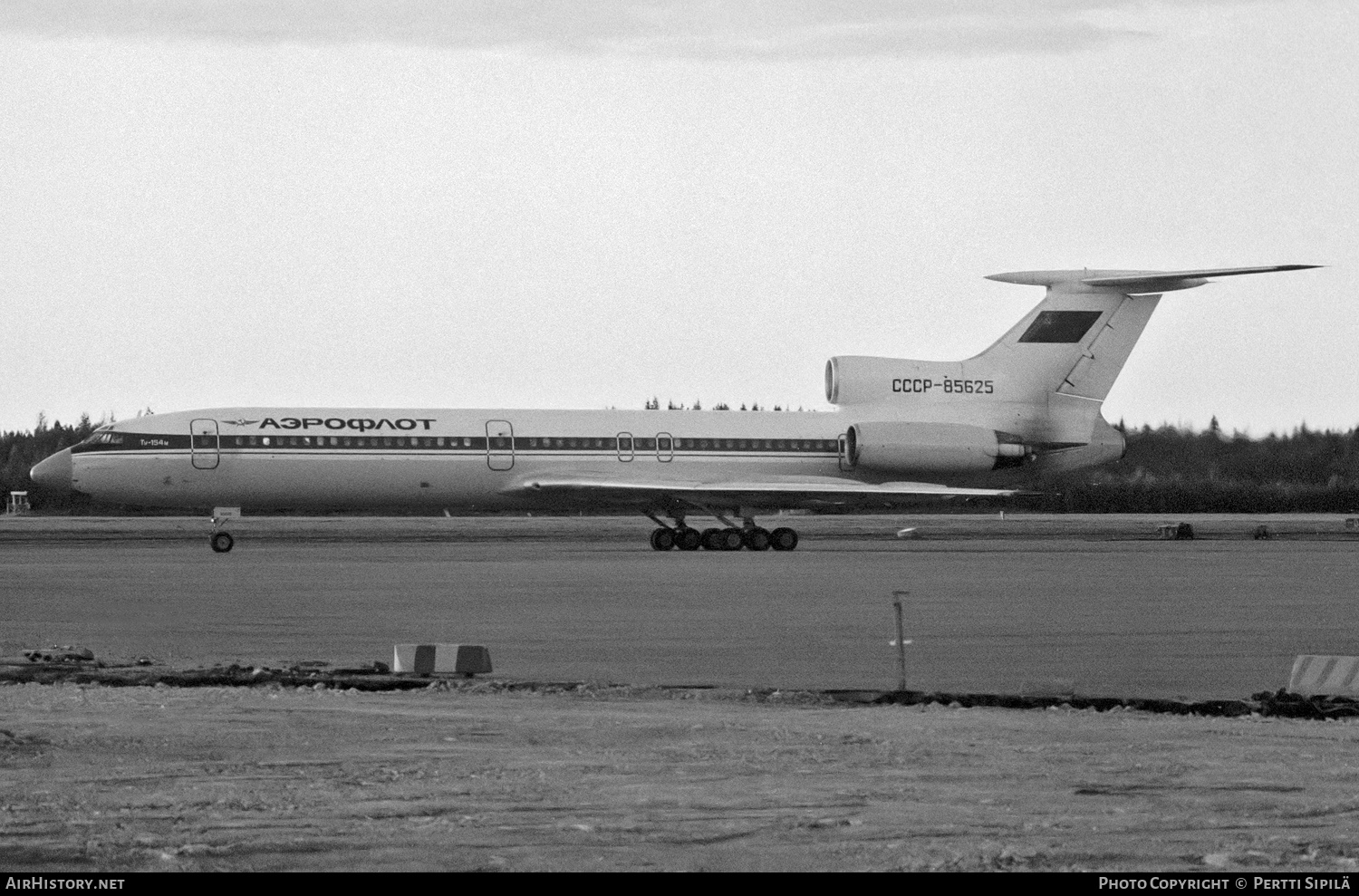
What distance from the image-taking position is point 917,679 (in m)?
14.8

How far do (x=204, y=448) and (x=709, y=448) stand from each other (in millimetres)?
11763

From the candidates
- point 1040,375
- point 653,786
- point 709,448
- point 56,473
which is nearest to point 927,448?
point 1040,375

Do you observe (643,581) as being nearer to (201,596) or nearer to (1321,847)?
(201,596)

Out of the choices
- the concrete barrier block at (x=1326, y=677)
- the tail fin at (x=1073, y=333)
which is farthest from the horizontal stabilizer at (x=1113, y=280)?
the concrete barrier block at (x=1326, y=677)

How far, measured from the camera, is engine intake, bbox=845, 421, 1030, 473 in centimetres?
4416

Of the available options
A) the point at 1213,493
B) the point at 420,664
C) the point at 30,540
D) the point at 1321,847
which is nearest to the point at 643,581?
the point at 420,664

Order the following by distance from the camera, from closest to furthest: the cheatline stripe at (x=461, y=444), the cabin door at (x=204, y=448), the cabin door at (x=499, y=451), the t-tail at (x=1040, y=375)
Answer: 1. the cabin door at (x=204, y=448)
2. the cheatline stripe at (x=461, y=444)
3. the cabin door at (x=499, y=451)
4. the t-tail at (x=1040, y=375)

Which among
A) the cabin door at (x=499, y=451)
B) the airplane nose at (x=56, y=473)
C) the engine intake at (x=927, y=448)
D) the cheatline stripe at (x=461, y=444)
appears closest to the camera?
the cheatline stripe at (x=461, y=444)

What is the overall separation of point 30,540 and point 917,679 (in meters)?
33.8

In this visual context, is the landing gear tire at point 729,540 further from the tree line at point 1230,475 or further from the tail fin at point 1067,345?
the tree line at point 1230,475

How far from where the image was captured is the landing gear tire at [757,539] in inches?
1623

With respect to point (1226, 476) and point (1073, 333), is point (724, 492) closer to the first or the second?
point (1073, 333)

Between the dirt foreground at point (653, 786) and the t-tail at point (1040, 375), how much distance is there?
1302 inches
